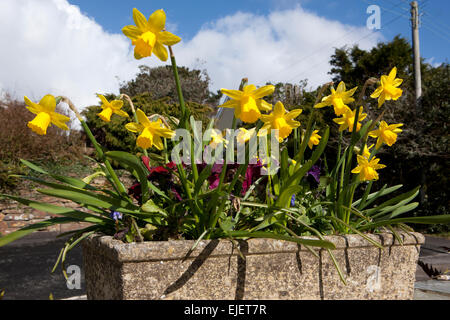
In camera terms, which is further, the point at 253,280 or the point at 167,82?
the point at 167,82

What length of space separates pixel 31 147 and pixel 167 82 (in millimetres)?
9278

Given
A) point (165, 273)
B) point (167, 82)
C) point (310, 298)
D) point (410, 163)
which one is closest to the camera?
point (165, 273)

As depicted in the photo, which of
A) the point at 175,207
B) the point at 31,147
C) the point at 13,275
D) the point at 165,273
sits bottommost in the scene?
the point at 13,275

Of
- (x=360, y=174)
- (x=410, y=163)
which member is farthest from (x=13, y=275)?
(x=410, y=163)

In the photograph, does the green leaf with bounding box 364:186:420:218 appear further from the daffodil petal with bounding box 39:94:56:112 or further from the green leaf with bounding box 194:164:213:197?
the daffodil petal with bounding box 39:94:56:112

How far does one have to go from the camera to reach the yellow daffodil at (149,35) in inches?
35.1

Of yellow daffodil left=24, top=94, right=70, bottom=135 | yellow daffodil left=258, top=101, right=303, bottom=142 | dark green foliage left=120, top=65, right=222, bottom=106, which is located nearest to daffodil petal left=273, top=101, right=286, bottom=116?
yellow daffodil left=258, top=101, right=303, bottom=142

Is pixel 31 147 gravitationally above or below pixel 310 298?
above

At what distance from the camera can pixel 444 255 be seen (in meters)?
4.32

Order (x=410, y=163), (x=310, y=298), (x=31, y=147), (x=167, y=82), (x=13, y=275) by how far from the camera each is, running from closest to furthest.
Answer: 1. (x=310, y=298)
2. (x=13, y=275)
3. (x=410, y=163)
4. (x=31, y=147)
5. (x=167, y=82)

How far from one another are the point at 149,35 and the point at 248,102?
309 millimetres

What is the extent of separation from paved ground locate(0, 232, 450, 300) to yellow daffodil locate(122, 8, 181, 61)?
5.12 feet

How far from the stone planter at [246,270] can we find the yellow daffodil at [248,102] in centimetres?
37
